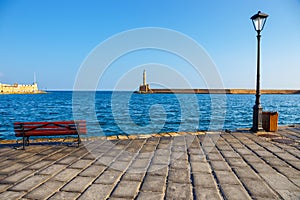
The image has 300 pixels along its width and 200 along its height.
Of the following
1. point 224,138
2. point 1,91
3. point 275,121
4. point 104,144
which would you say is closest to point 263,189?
point 224,138

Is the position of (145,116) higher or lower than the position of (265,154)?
lower

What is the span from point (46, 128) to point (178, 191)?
4006mm

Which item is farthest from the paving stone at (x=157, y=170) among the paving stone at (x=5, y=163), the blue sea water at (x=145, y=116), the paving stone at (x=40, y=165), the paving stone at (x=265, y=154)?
the blue sea water at (x=145, y=116)

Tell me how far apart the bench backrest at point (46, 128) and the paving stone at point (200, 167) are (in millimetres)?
2973

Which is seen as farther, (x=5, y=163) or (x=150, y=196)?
(x=5, y=163)

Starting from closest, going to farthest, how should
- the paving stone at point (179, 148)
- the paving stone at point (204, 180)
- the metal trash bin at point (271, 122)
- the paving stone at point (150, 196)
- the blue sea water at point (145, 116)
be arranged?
the paving stone at point (150, 196) < the paving stone at point (204, 180) < the paving stone at point (179, 148) < the metal trash bin at point (271, 122) < the blue sea water at point (145, 116)

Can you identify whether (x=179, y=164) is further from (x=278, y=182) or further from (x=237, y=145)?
(x=237, y=145)

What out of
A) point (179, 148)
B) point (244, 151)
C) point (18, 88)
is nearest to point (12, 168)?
point (179, 148)

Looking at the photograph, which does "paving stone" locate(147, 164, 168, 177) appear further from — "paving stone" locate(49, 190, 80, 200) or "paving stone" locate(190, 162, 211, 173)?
"paving stone" locate(49, 190, 80, 200)

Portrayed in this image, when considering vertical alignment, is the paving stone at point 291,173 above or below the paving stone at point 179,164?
above

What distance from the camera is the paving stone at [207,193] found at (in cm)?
248

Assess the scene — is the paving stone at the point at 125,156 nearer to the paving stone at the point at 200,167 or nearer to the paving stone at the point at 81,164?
the paving stone at the point at 81,164

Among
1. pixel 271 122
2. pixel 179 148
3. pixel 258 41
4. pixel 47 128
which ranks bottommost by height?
pixel 179 148

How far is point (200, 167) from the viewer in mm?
3525
